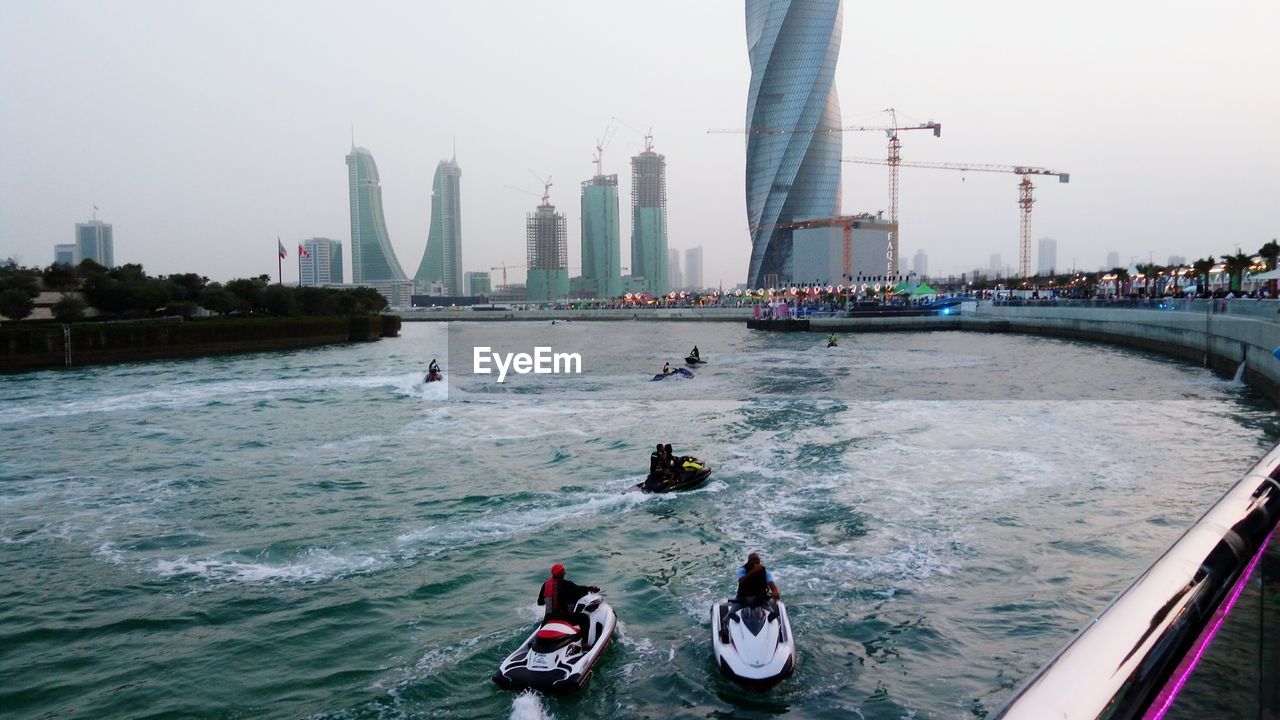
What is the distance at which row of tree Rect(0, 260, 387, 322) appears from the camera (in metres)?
71.6

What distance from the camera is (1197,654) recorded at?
6.94ft

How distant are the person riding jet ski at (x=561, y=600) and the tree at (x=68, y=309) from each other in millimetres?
74728

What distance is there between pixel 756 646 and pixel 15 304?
8019 cm

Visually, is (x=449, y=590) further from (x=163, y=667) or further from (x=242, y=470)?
(x=242, y=470)

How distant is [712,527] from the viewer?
68.0 ft

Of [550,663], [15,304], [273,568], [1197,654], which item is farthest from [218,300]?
[1197,654]

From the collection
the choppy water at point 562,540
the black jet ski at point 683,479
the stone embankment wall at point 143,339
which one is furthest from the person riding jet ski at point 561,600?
the stone embankment wall at point 143,339

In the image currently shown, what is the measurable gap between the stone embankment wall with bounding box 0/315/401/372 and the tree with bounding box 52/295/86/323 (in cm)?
277

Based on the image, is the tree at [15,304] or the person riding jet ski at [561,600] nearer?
the person riding jet ski at [561,600]

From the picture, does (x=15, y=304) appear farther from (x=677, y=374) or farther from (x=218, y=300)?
(x=677, y=374)

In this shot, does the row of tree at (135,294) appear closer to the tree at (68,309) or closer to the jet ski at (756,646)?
the tree at (68,309)

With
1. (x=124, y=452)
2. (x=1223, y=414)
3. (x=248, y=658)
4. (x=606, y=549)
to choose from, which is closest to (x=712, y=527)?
(x=606, y=549)

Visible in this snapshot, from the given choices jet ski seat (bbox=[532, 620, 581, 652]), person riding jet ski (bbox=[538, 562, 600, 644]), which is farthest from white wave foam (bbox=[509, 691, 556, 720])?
person riding jet ski (bbox=[538, 562, 600, 644])

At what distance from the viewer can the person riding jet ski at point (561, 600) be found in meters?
12.9
